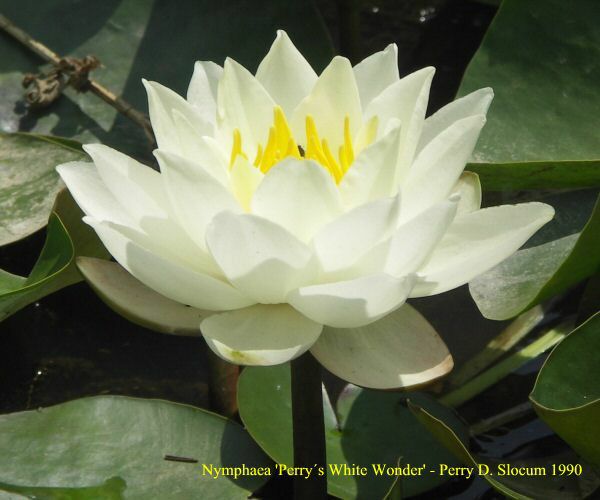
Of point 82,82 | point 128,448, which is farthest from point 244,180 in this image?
point 82,82

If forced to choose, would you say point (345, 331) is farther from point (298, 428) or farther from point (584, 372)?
point (584, 372)

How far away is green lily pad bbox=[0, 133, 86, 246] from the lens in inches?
48.3

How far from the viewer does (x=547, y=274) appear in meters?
1.18

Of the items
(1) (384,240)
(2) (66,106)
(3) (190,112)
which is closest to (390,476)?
(1) (384,240)

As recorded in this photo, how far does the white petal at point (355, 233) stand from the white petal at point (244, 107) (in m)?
0.23

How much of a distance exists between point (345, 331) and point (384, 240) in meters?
0.15

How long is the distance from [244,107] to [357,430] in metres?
0.53

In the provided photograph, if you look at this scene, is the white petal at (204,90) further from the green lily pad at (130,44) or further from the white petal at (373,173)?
the green lily pad at (130,44)

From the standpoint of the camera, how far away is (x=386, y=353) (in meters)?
0.91

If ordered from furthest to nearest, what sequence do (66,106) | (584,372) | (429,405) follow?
1. (66,106)
2. (429,405)
3. (584,372)

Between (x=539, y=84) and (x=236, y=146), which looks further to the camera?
(x=539, y=84)

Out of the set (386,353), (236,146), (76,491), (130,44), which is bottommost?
(76,491)

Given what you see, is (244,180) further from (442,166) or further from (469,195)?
(469,195)

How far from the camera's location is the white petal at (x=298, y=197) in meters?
0.80
